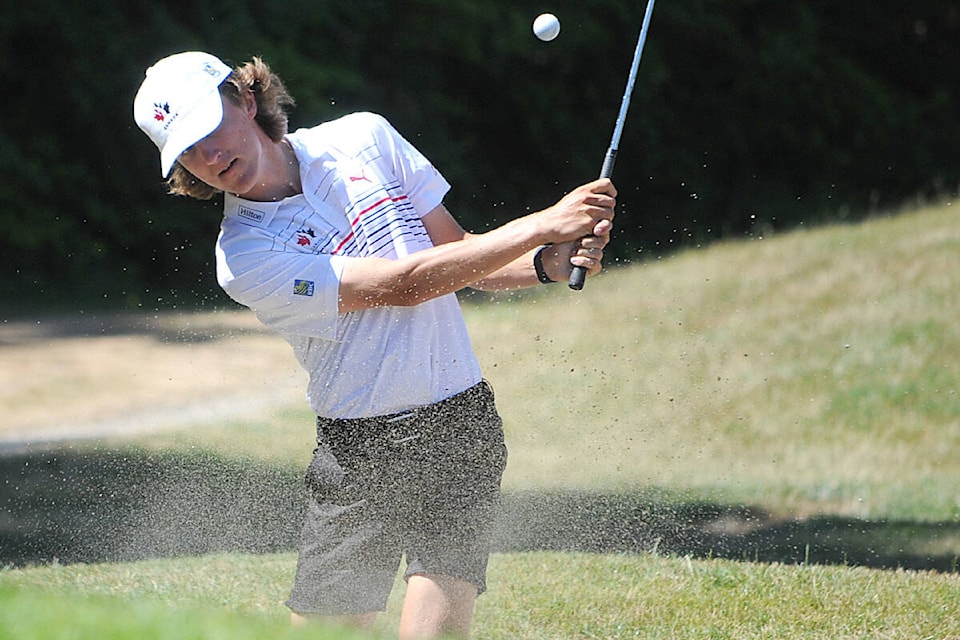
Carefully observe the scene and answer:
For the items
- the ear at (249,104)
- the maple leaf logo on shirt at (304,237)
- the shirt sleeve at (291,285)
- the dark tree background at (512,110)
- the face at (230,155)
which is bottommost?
the shirt sleeve at (291,285)

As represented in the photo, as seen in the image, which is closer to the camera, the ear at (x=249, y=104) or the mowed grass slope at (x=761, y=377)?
the ear at (x=249, y=104)

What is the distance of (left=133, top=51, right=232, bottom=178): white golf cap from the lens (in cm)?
353

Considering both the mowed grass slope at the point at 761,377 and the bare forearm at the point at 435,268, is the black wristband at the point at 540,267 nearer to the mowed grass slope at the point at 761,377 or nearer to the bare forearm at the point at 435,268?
the bare forearm at the point at 435,268

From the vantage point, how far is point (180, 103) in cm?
357

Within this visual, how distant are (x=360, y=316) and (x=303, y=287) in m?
0.18

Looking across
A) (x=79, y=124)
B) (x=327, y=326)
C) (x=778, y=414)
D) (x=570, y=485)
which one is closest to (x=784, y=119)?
(x=79, y=124)

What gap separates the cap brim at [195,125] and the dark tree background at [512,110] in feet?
31.5

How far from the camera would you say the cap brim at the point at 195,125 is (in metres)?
3.52

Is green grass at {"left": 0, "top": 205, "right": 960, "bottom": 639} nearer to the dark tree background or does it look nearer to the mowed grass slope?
the mowed grass slope

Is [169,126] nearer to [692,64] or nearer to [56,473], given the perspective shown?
[56,473]

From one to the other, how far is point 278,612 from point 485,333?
6.40 meters

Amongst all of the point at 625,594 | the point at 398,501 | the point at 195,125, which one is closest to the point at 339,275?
the point at 195,125

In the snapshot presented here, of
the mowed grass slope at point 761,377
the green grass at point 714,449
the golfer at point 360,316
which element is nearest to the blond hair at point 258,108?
the golfer at point 360,316

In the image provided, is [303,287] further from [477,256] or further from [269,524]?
[269,524]
